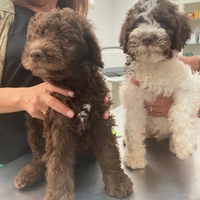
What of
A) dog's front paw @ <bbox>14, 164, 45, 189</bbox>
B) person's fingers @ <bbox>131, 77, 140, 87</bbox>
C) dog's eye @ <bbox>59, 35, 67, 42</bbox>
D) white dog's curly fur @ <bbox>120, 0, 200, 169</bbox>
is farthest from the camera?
person's fingers @ <bbox>131, 77, 140, 87</bbox>

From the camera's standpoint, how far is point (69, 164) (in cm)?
108

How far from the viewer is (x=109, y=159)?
3.70ft

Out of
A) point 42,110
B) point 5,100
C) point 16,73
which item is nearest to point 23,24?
point 16,73

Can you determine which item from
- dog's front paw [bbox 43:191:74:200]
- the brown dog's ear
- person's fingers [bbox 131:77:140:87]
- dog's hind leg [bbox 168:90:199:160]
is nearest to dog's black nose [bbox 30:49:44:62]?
the brown dog's ear

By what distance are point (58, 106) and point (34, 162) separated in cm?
48

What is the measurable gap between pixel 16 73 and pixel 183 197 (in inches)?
48.2

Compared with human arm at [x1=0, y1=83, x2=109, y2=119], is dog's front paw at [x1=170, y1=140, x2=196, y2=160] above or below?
below

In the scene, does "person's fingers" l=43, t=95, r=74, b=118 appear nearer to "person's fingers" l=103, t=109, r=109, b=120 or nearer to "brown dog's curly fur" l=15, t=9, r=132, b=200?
"brown dog's curly fur" l=15, t=9, r=132, b=200

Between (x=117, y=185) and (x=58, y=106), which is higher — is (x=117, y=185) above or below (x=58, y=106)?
below

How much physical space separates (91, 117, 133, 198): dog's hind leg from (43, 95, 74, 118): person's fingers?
0.51 feet

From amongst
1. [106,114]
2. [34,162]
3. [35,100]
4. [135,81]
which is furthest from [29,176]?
[135,81]

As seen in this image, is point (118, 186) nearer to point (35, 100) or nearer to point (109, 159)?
point (109, 159)

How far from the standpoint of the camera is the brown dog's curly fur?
0.98m

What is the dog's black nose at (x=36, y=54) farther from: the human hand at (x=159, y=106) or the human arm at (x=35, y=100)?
the human hand at (x=159, y=106)
